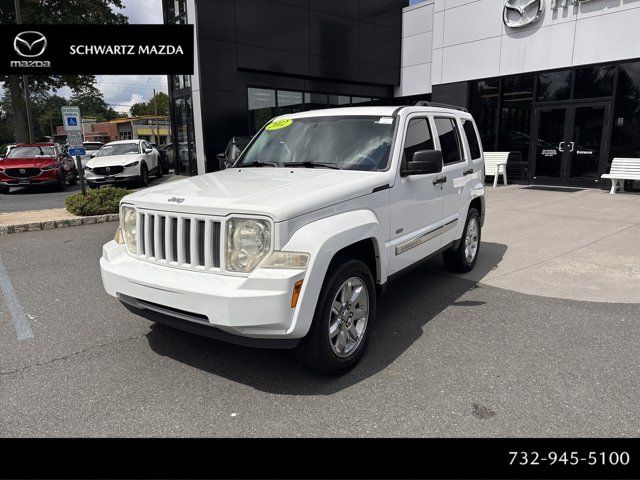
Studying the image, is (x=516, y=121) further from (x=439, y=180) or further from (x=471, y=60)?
(x=439, y=180)

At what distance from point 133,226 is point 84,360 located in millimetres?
1130

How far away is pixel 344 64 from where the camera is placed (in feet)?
62.4

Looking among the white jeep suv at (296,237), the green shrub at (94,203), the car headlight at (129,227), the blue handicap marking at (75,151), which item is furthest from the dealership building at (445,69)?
the car headlight at (129,227)

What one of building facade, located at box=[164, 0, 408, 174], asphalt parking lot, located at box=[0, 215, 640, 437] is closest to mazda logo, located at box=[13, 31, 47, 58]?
building facade, located at box=[164, 0, 408, 174]

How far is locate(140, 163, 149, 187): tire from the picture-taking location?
52.3 ft

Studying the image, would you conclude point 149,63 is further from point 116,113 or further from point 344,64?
point 116,113

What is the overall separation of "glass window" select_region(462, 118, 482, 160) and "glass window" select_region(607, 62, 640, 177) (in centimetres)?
984

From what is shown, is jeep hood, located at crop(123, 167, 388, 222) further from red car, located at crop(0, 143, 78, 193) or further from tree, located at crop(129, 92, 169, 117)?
tree, located at crop(129, 92, 169, 117)

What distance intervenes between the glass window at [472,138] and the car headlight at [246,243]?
3729 millimetres

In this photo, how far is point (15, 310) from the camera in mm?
4875

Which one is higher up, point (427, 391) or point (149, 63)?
point (149, 63)

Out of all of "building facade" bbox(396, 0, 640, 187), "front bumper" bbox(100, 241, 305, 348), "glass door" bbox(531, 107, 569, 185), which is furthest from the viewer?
"glass door" bbox(531, 107, 569, 185)

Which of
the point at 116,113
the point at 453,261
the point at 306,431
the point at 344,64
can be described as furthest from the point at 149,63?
the point at 116,113

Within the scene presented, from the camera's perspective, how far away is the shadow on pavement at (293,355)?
338 centimetres
